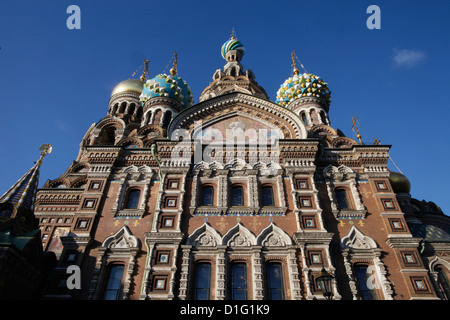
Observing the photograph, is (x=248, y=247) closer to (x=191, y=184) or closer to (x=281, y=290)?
(x=281, y=290)

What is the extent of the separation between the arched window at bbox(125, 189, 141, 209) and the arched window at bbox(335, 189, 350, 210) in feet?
21.5

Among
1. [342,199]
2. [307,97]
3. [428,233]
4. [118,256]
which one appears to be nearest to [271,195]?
[342,199]

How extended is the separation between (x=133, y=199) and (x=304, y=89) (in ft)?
43.0

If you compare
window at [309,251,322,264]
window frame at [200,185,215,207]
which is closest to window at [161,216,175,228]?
window frame at [200,185,215,207]

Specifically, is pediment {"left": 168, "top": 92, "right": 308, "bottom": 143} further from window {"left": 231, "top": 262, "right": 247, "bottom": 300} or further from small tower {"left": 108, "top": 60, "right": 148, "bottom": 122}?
small tower {"left": 108, "top": 60, "right": 148, "bottom": 122}

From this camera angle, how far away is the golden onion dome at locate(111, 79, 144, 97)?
24.2 meters

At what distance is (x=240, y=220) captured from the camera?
1080cm

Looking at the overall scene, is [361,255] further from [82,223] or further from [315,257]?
[82,223]

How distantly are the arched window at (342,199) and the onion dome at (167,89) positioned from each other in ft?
38.7

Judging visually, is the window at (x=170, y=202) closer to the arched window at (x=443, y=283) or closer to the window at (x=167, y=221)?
the window at (x=167, y=221)

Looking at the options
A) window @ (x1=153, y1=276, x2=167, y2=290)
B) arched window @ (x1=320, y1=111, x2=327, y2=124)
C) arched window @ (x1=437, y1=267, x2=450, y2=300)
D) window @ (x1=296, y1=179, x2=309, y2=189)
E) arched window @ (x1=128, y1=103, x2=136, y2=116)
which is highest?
arched window @ (x1=128, y1=103, x2=136, y2=116)

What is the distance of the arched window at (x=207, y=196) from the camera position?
452 inches

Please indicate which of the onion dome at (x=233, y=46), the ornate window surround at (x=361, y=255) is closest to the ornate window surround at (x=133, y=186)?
the ornate window surround at (x=361, y=255)
